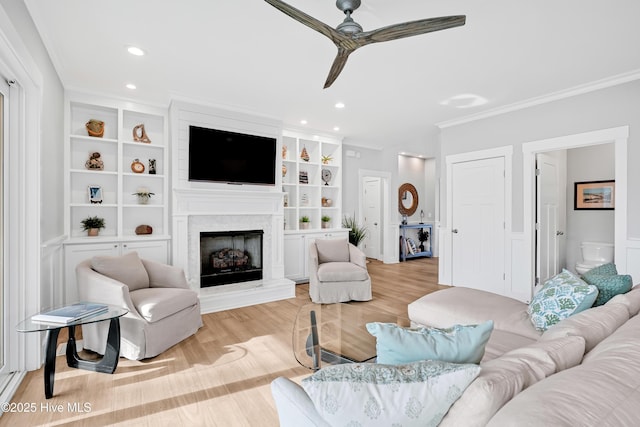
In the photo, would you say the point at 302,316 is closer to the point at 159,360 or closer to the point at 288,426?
the point at 159,360

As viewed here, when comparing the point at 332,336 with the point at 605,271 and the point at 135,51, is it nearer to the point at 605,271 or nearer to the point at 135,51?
the point at 605,271

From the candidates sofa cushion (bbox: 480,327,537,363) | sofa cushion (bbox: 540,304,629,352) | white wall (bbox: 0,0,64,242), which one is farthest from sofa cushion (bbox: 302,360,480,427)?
white wall (bbox: 0,0,64,242)

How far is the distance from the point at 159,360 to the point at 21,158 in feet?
5.87

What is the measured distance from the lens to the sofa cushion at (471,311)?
6.66ft

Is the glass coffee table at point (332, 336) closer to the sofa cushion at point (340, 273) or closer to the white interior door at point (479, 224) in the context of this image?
the sofa cushion at point (340, 273)

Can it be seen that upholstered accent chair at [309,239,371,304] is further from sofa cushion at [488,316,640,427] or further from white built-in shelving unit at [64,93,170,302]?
sofa cushion at [488,316,640,427]

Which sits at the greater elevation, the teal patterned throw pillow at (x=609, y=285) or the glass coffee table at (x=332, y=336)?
the teal patterned throw pillow at (x=609, y=285)

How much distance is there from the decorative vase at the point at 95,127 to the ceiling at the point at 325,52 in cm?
37

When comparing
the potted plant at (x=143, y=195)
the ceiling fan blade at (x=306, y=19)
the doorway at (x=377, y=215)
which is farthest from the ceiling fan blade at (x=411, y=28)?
the doorway at (x=377, y=215)

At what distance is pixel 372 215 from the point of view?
301 inches

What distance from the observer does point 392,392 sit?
777mm

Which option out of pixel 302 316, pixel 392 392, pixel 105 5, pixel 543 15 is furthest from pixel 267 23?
pixel 392 392

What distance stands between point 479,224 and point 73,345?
476 centimetres

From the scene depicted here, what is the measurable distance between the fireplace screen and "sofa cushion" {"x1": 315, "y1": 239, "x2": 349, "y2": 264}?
2.85ft
